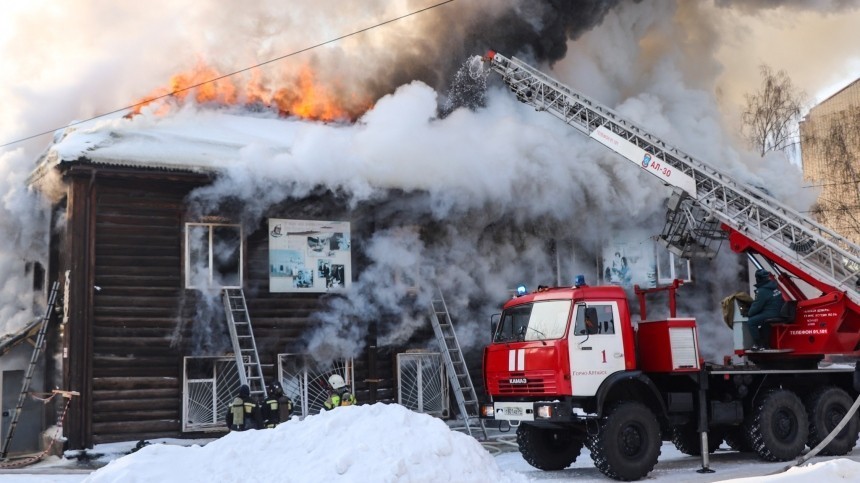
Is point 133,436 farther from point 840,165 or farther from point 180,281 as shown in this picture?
point 840,165

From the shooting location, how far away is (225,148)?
647 inches

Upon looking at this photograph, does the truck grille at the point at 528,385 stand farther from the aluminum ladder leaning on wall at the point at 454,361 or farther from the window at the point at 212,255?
the window at the point at 212,255

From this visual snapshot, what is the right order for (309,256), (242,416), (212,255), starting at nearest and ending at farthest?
(242,416), (212,255), (309,256)

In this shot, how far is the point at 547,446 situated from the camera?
1230 cm

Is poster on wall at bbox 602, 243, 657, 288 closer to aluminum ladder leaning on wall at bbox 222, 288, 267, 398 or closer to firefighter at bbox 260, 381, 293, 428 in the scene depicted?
aluminum ladder leaning on wall at bbox 222, 288, 267, 398

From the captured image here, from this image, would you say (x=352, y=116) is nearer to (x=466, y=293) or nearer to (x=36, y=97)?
(x=466, y=293)

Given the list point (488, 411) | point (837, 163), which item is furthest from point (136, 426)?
point (837, 163)

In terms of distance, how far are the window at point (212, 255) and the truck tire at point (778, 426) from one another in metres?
9.53

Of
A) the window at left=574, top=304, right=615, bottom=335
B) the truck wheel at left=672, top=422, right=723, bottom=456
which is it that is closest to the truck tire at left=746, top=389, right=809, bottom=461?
the truck wheel at left=672, top=422, right=723, bottom=456

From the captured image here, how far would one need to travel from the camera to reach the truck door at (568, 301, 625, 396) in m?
10.9

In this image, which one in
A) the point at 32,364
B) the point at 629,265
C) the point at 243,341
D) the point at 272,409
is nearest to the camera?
A: the point at 272,409

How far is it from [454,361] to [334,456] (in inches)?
350

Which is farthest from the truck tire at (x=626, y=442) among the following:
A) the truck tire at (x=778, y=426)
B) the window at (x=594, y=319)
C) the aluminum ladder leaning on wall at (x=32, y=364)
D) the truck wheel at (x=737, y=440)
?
the aluminum ladder leaning on wall at (x=32, y=364)

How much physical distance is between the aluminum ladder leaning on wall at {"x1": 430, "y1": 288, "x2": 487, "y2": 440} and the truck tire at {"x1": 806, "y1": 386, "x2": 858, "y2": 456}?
5.83 metres
